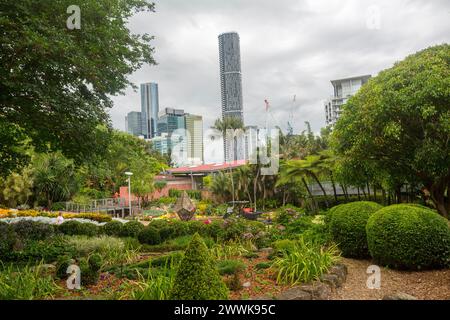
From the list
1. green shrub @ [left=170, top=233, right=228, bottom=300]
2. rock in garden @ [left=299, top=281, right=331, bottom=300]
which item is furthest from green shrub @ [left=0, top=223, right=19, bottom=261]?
rock in garden @ [left=299, top=281, right=331, bottom=300]

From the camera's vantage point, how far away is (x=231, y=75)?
66.8m

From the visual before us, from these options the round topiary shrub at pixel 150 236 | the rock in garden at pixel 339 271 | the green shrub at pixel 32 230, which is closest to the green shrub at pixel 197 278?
the rock in garden at pixel 339 271

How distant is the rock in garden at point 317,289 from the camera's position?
14.9ft

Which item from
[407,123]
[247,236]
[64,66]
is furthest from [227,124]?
[64,66]

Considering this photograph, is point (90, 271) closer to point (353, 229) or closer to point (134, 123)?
point (353, 229)

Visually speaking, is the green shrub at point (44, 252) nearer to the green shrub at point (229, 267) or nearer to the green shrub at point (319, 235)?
the green shrub at point (229, 267)

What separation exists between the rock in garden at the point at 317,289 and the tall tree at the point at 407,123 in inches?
260

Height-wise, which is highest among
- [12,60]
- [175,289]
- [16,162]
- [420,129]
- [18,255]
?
[12,60]

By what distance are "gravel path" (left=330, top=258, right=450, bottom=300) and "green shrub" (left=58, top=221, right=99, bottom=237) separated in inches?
344

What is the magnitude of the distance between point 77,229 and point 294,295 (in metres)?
9.58

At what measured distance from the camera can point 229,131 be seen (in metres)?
34.7

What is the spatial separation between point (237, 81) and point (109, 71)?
196 ft
